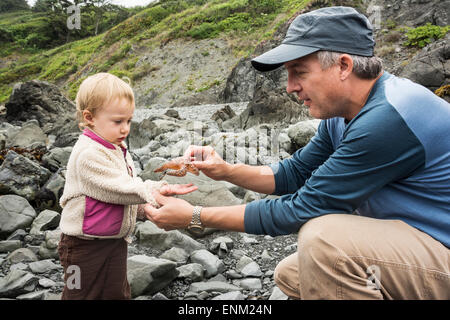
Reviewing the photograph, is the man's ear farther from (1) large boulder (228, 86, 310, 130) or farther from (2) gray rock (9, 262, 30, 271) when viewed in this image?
(1) large boulder (228, 86, 310, 130)

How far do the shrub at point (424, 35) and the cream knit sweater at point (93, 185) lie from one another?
1785cm

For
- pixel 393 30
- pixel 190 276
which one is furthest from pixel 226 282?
pixel 393 30

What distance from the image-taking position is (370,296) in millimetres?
2000

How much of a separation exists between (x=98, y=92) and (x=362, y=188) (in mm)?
1792

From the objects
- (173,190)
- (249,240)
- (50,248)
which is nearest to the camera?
(173,190)

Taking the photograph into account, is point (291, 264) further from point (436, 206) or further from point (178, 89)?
point (178, 89)

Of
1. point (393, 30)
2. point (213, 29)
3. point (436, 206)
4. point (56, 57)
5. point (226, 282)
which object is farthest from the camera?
point (56, 57)

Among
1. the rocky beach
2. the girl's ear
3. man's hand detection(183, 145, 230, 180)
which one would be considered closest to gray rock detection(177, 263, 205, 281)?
the rocky beach

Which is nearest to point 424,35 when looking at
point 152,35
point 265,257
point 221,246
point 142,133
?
point 142,133

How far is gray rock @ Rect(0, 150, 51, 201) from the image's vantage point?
5.03 metres

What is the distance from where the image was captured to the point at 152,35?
107 ft

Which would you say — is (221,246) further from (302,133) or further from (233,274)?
(302,133)

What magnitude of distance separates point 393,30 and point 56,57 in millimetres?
36751

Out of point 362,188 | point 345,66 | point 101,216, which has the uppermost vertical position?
point 345,66
